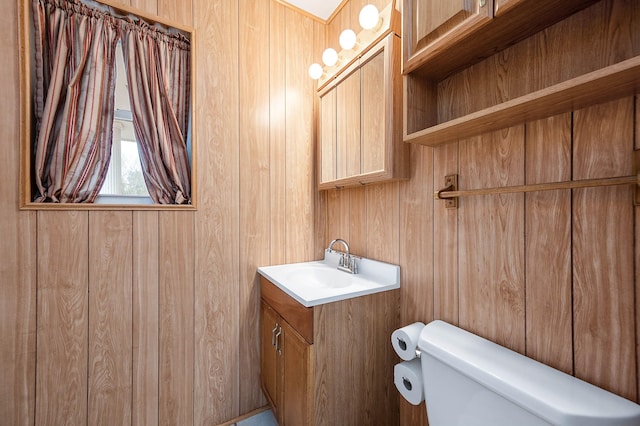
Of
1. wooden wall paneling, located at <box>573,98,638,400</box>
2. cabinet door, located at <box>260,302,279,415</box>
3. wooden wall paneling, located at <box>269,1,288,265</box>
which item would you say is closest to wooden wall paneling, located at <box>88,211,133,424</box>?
cabinet door, located at <box>260,302,279,415</box>

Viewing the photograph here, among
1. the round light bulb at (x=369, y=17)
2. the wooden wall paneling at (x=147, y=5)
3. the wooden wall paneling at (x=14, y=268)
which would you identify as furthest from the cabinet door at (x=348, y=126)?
the wooden wall paneling at (x=14, y=268)

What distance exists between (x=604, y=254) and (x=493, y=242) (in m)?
0.28

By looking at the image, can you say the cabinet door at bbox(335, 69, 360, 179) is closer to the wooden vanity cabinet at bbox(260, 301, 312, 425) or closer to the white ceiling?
the white ceiling

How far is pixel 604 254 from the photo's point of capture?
731 millimetres

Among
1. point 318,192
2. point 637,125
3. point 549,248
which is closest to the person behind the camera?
point 637,125

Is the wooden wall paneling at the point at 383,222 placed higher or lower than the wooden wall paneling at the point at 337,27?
lower

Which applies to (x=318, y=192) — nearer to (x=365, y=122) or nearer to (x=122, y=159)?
(x=365, y=122)

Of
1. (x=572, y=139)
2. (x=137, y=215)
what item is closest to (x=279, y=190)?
(x=137, y=215)

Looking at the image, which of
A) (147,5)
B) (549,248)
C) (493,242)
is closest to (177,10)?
(147,5)

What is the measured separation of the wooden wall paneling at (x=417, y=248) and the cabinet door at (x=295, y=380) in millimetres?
466

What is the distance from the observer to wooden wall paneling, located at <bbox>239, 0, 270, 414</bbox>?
1630 millimetres

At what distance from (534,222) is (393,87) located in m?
0.79

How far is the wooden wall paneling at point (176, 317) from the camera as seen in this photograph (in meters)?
1.43

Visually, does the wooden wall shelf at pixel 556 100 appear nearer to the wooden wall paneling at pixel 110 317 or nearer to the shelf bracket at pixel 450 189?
the shelf bracket at pixel 450 189
